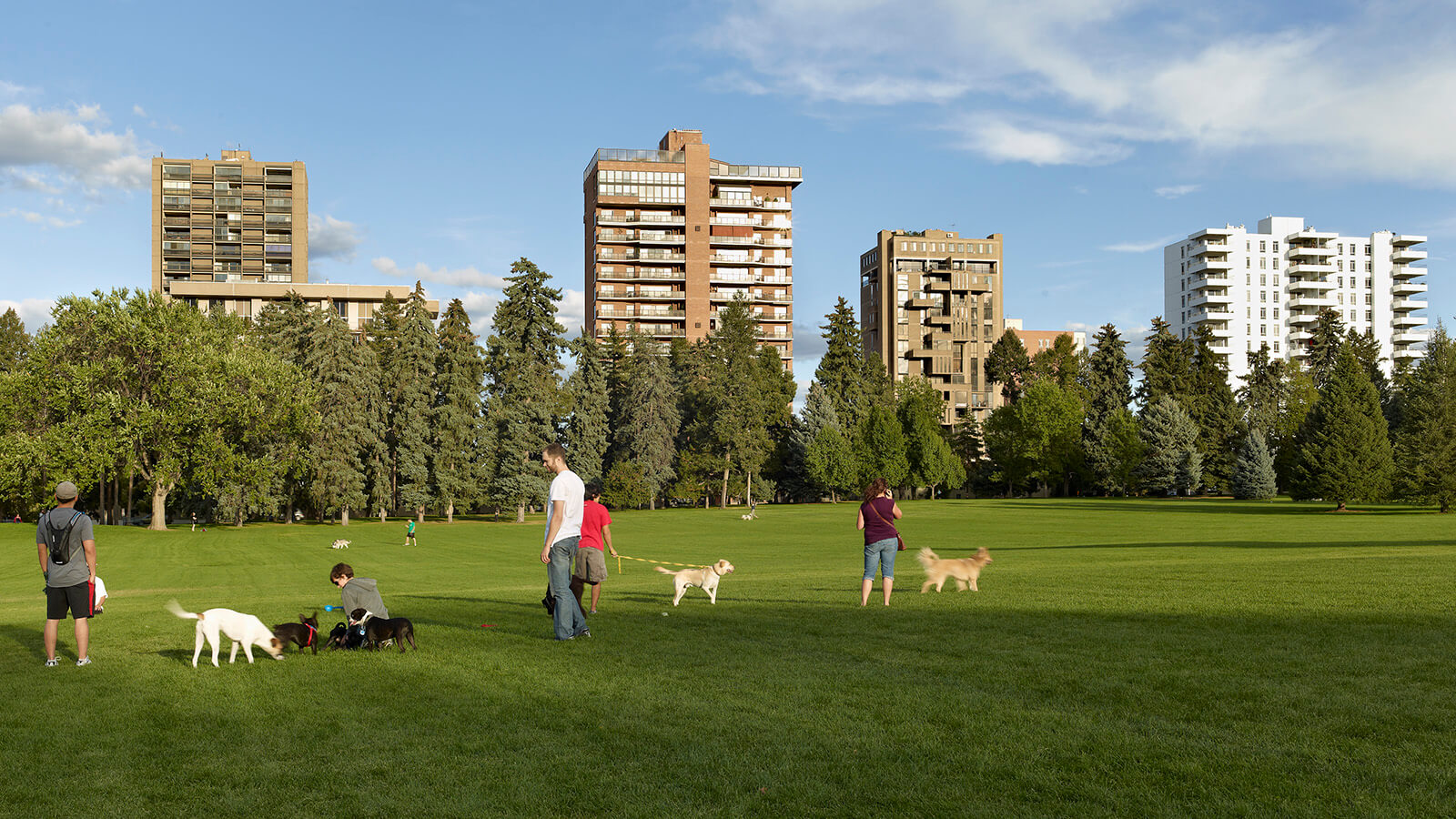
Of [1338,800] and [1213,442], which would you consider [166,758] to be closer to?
[1338,800]

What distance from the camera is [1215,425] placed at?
319 ft

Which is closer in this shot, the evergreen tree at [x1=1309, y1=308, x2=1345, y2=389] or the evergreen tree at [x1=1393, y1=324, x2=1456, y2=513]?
the evergreen tree at [x1=1393, y1=324, x2=1456, y2=513]

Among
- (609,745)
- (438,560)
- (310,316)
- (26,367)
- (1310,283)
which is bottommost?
(438,560)

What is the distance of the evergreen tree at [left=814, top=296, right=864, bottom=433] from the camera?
4033 inches

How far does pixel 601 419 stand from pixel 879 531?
72841 millimetres

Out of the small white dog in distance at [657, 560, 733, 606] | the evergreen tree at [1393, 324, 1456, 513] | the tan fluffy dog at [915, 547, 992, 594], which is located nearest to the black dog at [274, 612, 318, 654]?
the small white dog in distance at [657, 560, 733, 606]

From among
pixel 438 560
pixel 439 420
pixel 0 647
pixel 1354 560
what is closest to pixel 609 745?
pixel 0 647

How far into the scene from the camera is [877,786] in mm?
6488

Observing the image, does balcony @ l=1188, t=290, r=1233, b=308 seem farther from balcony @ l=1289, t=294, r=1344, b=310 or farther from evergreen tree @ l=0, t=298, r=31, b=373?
evergreen tree @ l=0, t=298, r=31, b=373

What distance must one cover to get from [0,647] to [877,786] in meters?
12.6

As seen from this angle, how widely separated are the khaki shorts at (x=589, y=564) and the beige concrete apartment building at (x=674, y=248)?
120m

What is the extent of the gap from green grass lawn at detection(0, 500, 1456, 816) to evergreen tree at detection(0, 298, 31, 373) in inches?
2971

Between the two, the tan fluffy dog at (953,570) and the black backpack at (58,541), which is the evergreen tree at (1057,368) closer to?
the tan fluffy dog at (953,570)

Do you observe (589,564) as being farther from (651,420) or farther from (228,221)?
(228,221)
